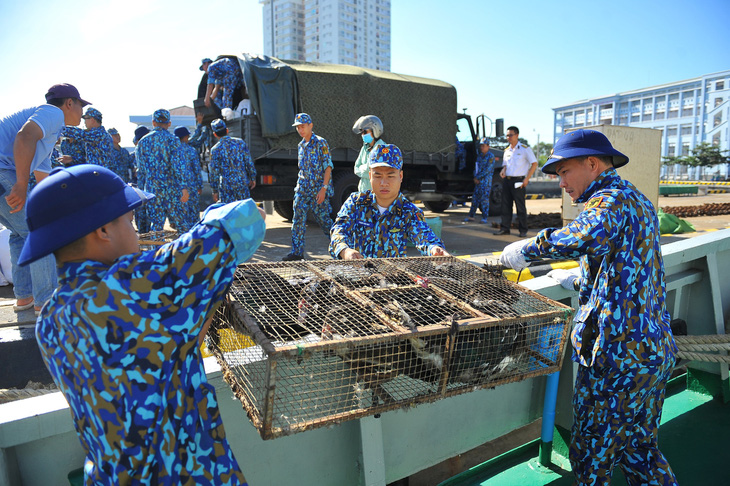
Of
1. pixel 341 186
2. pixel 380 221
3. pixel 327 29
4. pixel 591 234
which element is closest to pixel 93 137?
pixel 341 186

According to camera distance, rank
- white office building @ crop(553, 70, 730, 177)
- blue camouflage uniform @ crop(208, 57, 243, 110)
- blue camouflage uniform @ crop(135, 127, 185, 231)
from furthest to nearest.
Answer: white office building @ crop(553, 70, 730, 177), blue camouflage uniform @ crop(208, 57, 243, 110), blue camouflage uniform @ crop(135, 127, 185, 231)

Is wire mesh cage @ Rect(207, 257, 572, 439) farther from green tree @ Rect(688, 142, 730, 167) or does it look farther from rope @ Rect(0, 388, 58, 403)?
green tree @ Rect(688, 142, 730, 167)

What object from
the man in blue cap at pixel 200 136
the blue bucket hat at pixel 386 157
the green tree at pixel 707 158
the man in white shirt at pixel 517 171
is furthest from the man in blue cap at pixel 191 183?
the green tree at pixel 707 158

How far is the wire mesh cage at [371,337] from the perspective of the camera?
148 cm

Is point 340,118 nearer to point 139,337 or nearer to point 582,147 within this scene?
point 582,147

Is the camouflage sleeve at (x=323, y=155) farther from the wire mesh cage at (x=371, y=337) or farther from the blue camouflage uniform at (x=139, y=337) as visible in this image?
the blue camouflage uniform at (x=139, y=337)

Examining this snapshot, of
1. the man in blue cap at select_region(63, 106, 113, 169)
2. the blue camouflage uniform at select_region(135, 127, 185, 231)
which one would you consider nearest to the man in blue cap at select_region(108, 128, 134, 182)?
the man in blue cap at select_region(63, 106, 113, 169)

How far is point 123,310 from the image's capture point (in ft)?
3.56

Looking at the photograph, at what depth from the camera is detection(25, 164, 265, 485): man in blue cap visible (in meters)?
1.09

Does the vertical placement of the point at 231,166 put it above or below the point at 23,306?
above

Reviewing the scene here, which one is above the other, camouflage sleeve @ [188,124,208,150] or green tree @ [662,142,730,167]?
green tree @ [662,142,730,167]

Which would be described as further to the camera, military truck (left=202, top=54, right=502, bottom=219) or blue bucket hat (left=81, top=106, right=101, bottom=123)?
military truck (left=202, top=54, right=502, bottom=219)

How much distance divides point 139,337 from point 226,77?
8.45 metres

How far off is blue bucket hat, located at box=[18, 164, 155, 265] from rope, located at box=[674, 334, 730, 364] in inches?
129
